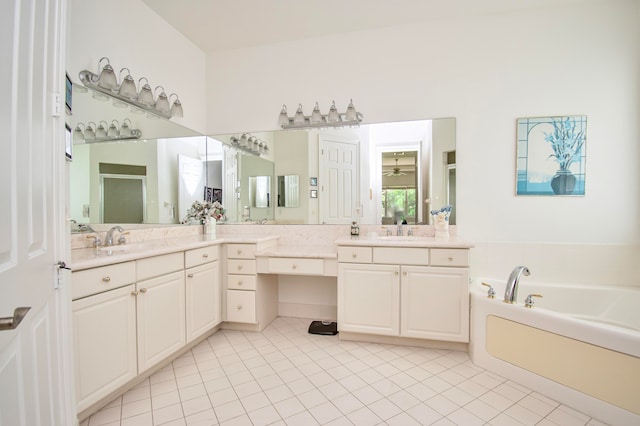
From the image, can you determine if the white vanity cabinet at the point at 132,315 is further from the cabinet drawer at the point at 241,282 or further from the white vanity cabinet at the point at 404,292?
the white vanity cabinet at the point at 404,292

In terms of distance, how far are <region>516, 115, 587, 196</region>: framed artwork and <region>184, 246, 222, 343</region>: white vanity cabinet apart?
2774 mm

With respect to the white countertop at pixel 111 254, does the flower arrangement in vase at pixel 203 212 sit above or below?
above

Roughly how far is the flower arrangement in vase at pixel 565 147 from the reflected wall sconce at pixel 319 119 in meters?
1.70

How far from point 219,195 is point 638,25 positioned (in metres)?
4.07

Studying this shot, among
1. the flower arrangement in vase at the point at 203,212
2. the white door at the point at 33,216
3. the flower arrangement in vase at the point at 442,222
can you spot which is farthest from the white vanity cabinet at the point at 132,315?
the flower arrangement in vase at the point at 442,222

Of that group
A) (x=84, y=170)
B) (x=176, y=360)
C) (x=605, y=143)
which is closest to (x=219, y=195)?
(x=84, y=170)

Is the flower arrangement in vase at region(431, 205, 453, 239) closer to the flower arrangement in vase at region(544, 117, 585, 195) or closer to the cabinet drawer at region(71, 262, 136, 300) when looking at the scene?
the flower arrangement in vase at region(544, 117, 585, 195)

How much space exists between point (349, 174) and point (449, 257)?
1.24 meters

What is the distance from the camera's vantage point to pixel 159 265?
1.91m

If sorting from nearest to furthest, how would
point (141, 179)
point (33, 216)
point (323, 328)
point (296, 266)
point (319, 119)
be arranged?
point (33, 216)
point (141, 179)
point (296, 266)
point (323, 328)
point (319, 119)

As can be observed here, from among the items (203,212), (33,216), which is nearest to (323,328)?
(203,212)

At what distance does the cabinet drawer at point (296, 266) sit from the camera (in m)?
2.50

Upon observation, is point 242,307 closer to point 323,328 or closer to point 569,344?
point 323,328

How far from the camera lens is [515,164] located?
260 cm
